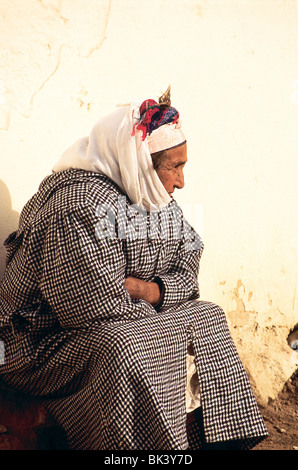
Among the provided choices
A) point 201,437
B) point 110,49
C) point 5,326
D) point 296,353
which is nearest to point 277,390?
point 296,353

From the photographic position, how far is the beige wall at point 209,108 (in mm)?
3115

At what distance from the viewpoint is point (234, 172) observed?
4129 millimetres

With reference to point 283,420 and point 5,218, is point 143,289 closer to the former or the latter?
point 5,218

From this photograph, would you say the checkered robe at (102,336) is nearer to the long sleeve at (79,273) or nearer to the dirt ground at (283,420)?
the long sleeve at (79,273)

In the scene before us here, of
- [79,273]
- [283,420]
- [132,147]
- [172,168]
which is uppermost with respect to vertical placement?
[132,147]

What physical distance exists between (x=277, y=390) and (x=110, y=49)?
2.63m

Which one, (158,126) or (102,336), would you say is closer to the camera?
(102,336)

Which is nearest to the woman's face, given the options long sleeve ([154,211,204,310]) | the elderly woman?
the elderly woman

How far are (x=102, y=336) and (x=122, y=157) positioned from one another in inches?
34.6

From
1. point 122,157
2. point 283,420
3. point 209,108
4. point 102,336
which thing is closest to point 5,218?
point 122,157

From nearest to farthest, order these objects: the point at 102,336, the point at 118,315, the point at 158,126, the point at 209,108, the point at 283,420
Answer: the point at 102,336, the point at 118,315, the point at 158,126, the point at 283,420, the point at 209,108

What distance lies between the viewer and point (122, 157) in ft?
8.82

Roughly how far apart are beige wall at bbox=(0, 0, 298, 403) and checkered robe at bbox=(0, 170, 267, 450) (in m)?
0.62

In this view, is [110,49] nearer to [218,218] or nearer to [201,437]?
[218,218]
